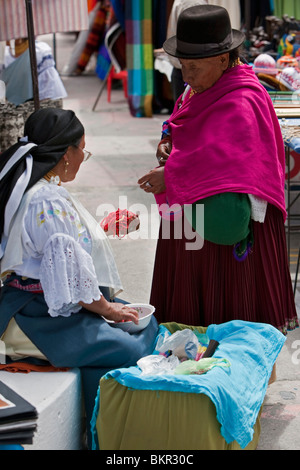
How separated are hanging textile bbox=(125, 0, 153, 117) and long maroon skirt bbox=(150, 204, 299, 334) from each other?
6.70 meters

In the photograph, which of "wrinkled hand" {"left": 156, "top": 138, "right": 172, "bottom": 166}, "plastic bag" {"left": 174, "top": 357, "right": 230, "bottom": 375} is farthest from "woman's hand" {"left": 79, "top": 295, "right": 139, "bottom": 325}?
"wrinkled hand" {"left": 156, "top": 138, "right": 172, "bottom": 166}

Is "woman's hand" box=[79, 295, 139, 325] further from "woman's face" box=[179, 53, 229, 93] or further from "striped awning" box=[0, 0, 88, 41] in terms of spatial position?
"striped awning" box=[0, 0, 88, 41]

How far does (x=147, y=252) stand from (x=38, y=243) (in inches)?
107

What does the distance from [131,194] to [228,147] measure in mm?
3653

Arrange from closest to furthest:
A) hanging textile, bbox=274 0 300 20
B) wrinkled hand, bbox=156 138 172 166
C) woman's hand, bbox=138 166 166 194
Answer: woman's hand, bbox=138 166 166 194 < wrinkled hand, bbox=156 138 172 166 < hanging textile, bbox=274 0 300 20

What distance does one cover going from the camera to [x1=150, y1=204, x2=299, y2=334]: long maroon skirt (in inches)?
128

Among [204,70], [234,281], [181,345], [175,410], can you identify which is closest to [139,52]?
→ [204,70]

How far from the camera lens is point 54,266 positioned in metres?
2.71

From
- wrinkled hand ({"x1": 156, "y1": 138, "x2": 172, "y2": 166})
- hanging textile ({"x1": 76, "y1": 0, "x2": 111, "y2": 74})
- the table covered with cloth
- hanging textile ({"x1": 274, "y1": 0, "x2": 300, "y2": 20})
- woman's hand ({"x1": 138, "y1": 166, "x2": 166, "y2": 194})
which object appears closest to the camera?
the table covered with cloth

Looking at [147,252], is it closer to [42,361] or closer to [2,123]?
[2,123]

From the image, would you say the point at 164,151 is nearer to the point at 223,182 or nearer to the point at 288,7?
the point at 223,182

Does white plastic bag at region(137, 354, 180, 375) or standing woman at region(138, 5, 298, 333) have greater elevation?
standing woman at region(138, 5, 298, 333)

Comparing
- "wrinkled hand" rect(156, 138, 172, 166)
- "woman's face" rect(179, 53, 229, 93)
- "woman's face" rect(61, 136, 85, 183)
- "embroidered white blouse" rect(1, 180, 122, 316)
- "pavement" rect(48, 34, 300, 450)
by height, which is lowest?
"pavement" rect(48, 34, 300, 450)
